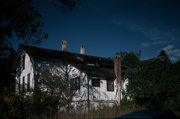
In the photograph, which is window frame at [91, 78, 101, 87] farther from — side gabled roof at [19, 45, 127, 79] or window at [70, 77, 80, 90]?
window at [70, 77, 80, 90]

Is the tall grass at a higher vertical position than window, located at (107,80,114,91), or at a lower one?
lower

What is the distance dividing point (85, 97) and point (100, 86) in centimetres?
258

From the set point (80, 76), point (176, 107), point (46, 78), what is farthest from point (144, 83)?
point (46, 78)

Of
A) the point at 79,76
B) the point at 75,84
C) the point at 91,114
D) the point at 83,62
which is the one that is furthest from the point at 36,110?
the point at 83,62

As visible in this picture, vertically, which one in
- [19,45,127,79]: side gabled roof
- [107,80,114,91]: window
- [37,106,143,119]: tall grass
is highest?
[19,45,127,79]: side gabled roof

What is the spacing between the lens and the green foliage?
18359 mm

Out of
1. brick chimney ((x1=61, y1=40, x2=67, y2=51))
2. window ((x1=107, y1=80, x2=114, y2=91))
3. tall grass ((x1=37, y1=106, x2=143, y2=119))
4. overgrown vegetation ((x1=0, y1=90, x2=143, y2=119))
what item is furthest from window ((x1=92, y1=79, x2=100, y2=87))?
brick chimney ((x1=61, y1=40, x2=67, y2=51))

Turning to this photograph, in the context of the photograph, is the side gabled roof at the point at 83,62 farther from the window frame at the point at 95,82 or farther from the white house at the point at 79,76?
the window frame at the point at 95,82

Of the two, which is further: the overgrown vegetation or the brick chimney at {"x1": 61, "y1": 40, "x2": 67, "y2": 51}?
the brick chimney at {"x1": 61, "y1": 40, "x2": 67, "y2": 51}

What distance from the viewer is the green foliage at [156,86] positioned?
60.2ft

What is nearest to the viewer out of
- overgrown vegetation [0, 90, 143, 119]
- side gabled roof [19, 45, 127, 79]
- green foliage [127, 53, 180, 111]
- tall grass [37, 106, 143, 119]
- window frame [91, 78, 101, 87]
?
tall grass [37, 106, 143, 119]

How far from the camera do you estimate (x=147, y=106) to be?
62.7 ft

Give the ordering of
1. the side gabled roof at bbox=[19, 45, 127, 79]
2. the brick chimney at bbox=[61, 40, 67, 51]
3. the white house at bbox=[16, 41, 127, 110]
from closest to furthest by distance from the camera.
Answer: the white house at bbox=[16, 41, 127, 110] → the side gabled roof at bbox=[19, 45, 127, 79] → the brick chimney at bbox=[61, 40, 67, 51]

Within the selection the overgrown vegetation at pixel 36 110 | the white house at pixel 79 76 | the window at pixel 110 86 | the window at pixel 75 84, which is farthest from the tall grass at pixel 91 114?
the window at pixel 110 86
